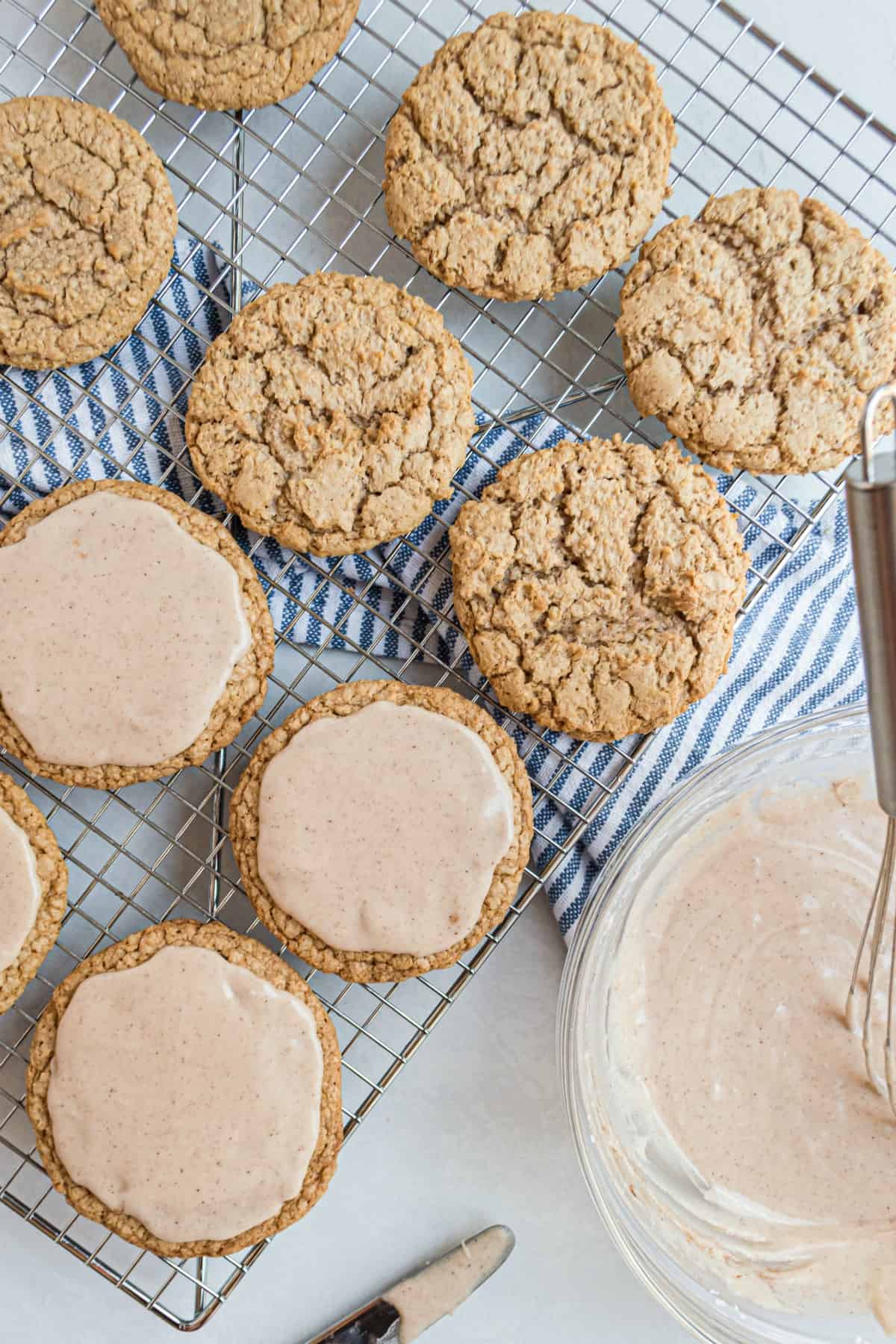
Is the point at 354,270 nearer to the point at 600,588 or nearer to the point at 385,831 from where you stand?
the point at 600,588

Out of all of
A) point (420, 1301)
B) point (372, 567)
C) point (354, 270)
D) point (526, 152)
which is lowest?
point (420, 1301)

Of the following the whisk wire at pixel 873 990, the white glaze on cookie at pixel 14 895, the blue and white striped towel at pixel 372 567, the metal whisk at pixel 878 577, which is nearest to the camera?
the metal whisk at pixel 878 577

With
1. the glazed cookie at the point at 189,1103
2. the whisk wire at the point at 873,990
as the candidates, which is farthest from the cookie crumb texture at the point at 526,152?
the glazed cookie at the point at 189,1103

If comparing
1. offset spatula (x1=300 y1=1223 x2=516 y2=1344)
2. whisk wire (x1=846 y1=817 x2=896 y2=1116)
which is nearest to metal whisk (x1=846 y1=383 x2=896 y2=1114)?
whisk wire (x1=846 y1=817 x2=896 y2=1116)

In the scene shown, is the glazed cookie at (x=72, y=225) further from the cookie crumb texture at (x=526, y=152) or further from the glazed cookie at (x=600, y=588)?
the glazed cookie at (x=600, y=588)

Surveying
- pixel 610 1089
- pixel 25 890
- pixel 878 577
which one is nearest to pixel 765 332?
pixel 878 577

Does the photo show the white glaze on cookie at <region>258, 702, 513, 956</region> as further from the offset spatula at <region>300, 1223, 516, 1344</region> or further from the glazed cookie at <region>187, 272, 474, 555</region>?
the offset spatula at <region>300, 1223, 516, 1344</region>
